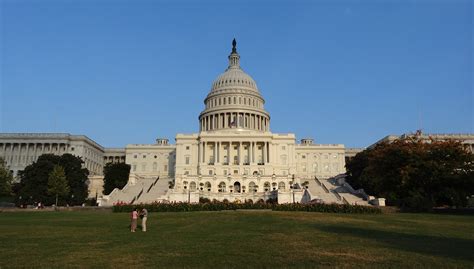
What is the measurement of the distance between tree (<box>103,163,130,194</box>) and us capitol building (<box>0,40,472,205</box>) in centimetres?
275

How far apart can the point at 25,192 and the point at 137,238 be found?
55.9 m

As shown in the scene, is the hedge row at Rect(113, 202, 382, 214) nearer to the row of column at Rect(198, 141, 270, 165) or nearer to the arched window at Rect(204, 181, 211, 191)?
the arched window at Rect(204, 181, 211, 191)

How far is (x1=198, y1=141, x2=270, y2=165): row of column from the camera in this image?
102m

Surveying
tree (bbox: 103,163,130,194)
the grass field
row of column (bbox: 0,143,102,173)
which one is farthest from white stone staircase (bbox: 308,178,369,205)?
row of column (bbox: 0,143,102,173)

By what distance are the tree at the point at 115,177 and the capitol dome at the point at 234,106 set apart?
31.9 meters

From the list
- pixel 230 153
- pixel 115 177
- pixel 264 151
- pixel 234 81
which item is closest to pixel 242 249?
pixel 115 177

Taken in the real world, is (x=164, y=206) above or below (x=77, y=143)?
below

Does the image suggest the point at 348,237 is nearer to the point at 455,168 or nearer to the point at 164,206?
the point at 164,206

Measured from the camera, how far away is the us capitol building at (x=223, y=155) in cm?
8750

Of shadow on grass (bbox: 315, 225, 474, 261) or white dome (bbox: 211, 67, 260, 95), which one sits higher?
white dome (bbox: 211, 67, 260, 95)

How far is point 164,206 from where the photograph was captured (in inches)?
1802

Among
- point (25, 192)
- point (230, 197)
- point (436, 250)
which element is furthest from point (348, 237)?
point (25, 192)

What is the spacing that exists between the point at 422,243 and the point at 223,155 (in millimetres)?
87270

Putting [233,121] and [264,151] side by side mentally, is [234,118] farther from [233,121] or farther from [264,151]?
[264,151]
